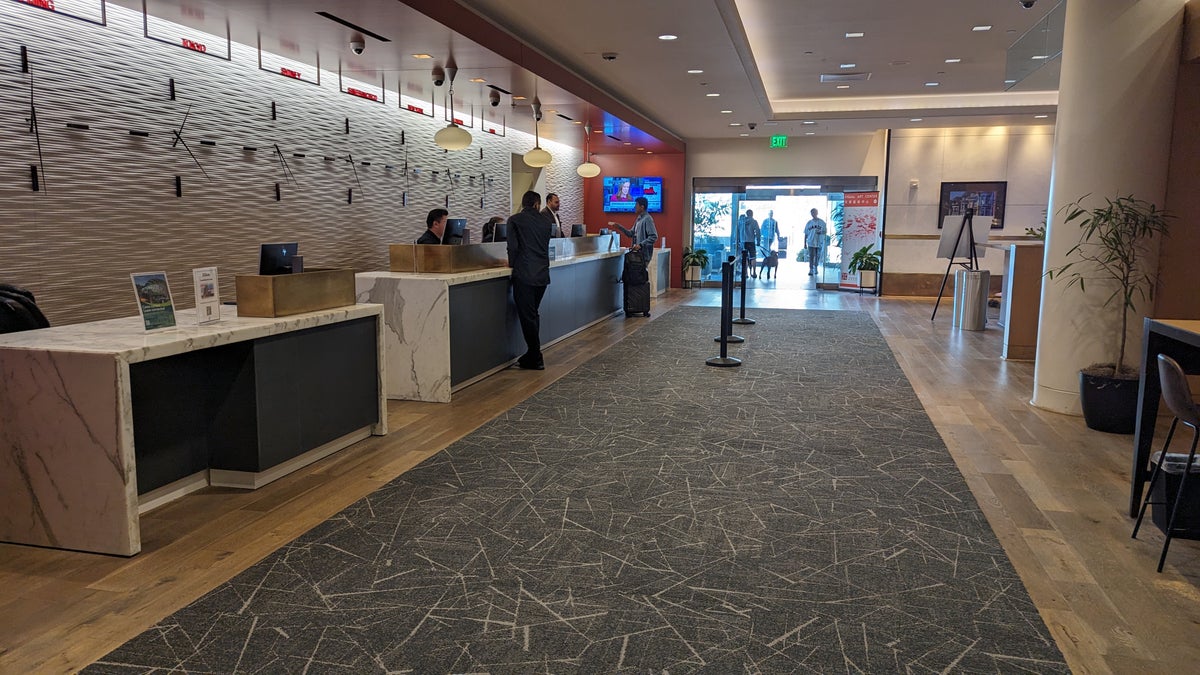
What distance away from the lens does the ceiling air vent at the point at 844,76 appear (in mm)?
11422

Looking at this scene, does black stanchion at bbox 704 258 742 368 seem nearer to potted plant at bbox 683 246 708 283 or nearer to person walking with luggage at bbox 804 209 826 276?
potted plant at bbox 683 246 708 283

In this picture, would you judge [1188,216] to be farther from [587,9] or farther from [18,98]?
[18,98]

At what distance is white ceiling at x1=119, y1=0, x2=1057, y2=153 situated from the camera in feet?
21.3

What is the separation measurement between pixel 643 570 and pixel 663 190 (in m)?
14.5

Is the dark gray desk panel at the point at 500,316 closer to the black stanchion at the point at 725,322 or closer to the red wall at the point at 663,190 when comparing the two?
the black stanchion at the point at 725,322

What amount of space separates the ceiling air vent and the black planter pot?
6.94 m

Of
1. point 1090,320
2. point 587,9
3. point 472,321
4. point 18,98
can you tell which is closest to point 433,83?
A: point 587,9

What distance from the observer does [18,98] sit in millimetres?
5570

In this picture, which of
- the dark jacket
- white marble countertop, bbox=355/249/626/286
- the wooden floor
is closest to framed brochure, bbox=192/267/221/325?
the wooden floor

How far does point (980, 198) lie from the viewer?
1541 centimetres

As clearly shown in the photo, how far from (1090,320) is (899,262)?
10361 millimetres

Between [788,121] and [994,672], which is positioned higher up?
[788,121]

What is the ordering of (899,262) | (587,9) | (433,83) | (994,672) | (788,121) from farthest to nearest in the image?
(899,262), (788,121), (433,83), (587,9), (994,672)

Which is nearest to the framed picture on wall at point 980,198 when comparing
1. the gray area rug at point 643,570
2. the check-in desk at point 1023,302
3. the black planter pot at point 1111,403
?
the check-in desk at point 1023,302
